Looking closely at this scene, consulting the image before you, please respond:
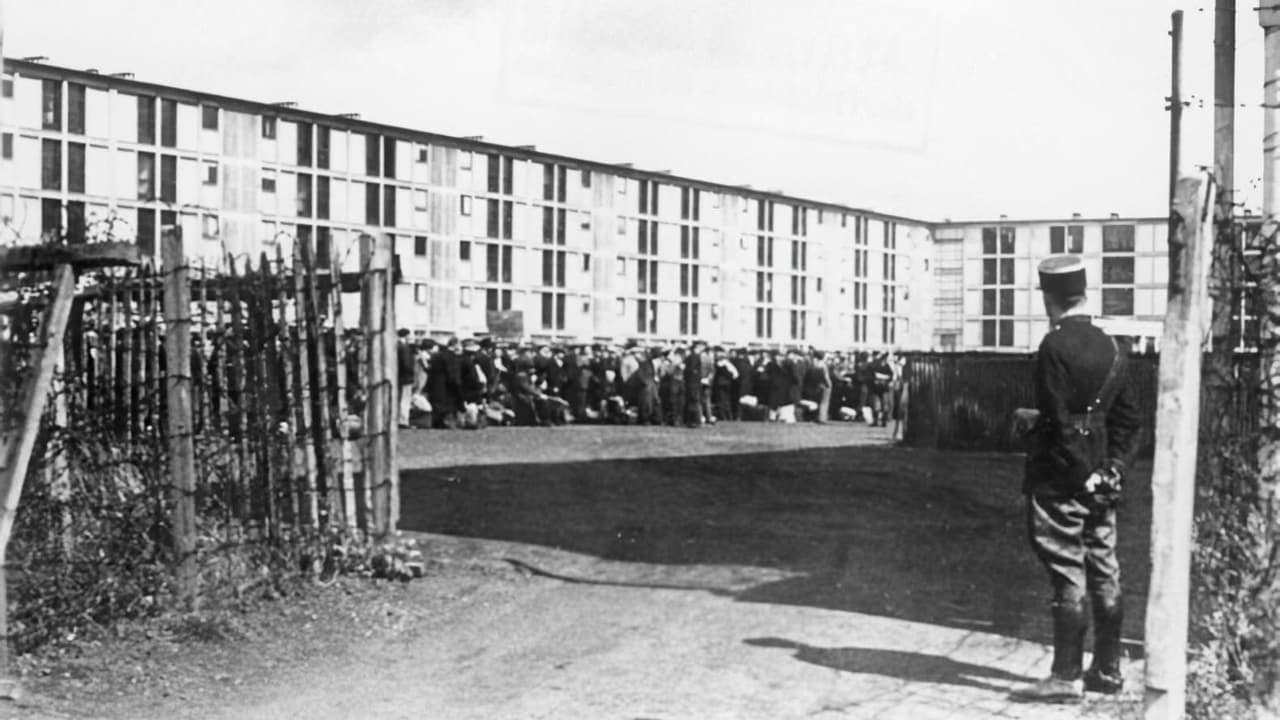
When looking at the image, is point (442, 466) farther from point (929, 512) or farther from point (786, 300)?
point (786, 300)

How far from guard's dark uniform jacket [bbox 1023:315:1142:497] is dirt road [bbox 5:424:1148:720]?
1029mm

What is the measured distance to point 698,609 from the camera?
816cm

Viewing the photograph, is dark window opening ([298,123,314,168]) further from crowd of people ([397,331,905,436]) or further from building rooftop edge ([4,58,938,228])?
crowd of people ([397,331,905,436])

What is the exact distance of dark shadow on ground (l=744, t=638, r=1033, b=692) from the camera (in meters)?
6.50

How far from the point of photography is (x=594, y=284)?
174 ft

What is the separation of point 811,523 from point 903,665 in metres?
5.32

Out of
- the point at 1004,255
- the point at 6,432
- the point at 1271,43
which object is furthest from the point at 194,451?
the point at 1004,255

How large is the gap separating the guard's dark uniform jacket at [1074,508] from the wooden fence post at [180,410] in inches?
177

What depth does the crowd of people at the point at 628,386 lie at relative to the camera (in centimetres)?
2525

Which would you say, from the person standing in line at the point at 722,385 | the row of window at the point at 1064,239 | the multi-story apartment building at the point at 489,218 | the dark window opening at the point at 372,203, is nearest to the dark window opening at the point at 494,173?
the multi-story apartment building at the point at 489,218

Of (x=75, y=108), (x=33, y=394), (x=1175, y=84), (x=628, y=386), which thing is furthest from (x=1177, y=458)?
(x=75, y=108)

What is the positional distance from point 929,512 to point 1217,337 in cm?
743

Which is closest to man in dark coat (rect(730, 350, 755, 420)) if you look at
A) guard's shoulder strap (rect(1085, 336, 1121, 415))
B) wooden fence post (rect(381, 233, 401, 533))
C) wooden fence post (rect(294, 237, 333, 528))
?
wooden fence post (rect(381, 233, 401, 533))

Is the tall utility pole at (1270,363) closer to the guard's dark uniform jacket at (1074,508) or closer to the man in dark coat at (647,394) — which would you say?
the guard's dark uniform jacket at (1074,508)
